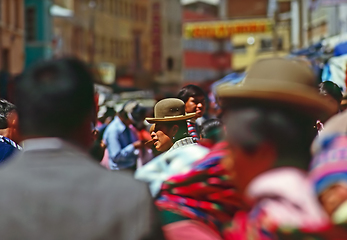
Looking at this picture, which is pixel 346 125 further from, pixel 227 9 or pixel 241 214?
pixel 227 9

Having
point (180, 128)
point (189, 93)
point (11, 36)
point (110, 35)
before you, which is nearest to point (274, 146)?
point (180, 128)

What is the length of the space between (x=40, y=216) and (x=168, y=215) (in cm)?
53

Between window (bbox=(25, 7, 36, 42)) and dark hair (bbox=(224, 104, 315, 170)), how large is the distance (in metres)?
37.3

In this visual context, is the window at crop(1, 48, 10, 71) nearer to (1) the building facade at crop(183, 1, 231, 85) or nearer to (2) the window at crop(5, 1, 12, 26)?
(2) the window at crop(5, 1, 12, 26)

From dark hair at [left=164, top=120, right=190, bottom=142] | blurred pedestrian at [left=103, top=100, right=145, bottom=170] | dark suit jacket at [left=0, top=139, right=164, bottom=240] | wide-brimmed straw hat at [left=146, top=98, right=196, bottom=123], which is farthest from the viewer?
blurred pedestrian at [left=103, top=100, right=145, bottom=170]

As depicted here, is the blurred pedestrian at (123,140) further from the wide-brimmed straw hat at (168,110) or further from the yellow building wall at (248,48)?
the yellow building wall at (248,48)

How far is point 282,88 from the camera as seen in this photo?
2307 millimetres

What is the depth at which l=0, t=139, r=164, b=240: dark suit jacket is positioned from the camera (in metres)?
2.49

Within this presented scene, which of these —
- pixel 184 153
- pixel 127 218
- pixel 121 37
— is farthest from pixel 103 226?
pixel 121 37

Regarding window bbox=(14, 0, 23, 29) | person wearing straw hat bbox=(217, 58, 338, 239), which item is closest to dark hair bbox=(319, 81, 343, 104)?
person wearing straw hat bbox=(217, 58, 338, 239)

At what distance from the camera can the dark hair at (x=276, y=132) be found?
7.41ft

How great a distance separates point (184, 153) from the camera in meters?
2.89

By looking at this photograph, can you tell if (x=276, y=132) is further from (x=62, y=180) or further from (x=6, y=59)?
(x=6, y=59)

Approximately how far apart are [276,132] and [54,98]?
85cm
